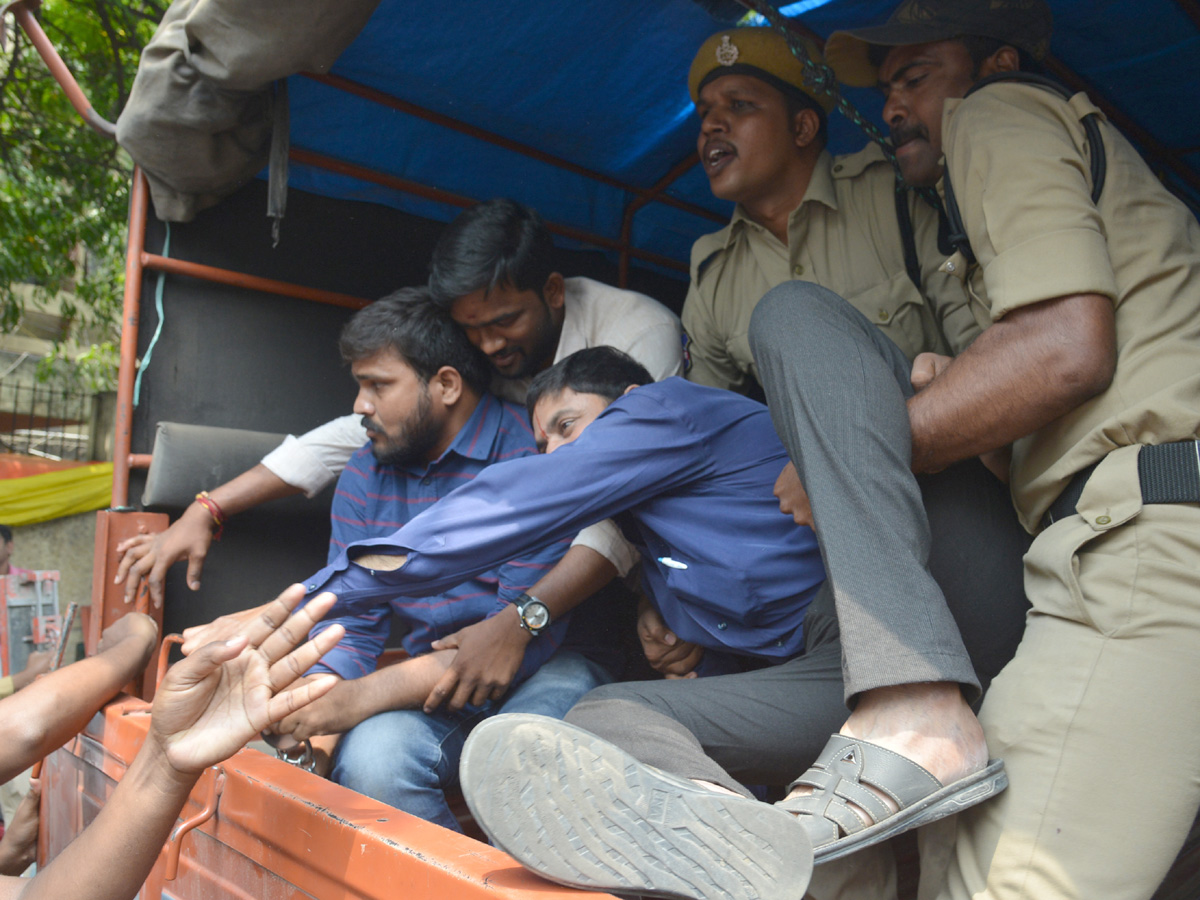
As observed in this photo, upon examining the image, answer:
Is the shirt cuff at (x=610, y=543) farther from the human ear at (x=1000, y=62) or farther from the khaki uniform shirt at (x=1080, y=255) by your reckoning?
the human ear at (x=1000, y=62)

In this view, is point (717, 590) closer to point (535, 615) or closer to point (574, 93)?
point (535, 615)

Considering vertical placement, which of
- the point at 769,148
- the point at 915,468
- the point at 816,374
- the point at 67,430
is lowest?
the point at 67,430

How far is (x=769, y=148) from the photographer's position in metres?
2.42

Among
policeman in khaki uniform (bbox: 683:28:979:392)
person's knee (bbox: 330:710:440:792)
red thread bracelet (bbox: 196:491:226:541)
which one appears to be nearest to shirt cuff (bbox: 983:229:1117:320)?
policeman in khaki uniform (bbox: 683:28:979:392)

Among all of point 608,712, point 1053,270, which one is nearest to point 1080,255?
point 1053,270

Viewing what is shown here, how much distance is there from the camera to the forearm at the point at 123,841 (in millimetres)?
1168

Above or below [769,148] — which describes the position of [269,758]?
below

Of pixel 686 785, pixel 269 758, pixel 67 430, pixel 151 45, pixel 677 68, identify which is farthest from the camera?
pixel 67 430

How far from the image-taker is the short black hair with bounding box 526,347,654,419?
209 centimetres

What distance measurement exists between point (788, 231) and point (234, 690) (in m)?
A: 1.81

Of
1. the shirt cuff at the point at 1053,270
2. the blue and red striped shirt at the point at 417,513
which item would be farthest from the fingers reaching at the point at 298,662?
the shirt cuff at the point at 1053,270

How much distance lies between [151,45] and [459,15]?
0.80 meters

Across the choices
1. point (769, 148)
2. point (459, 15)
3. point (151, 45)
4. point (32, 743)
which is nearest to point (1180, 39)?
point (769, 148)

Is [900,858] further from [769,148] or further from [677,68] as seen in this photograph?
[677,68]
